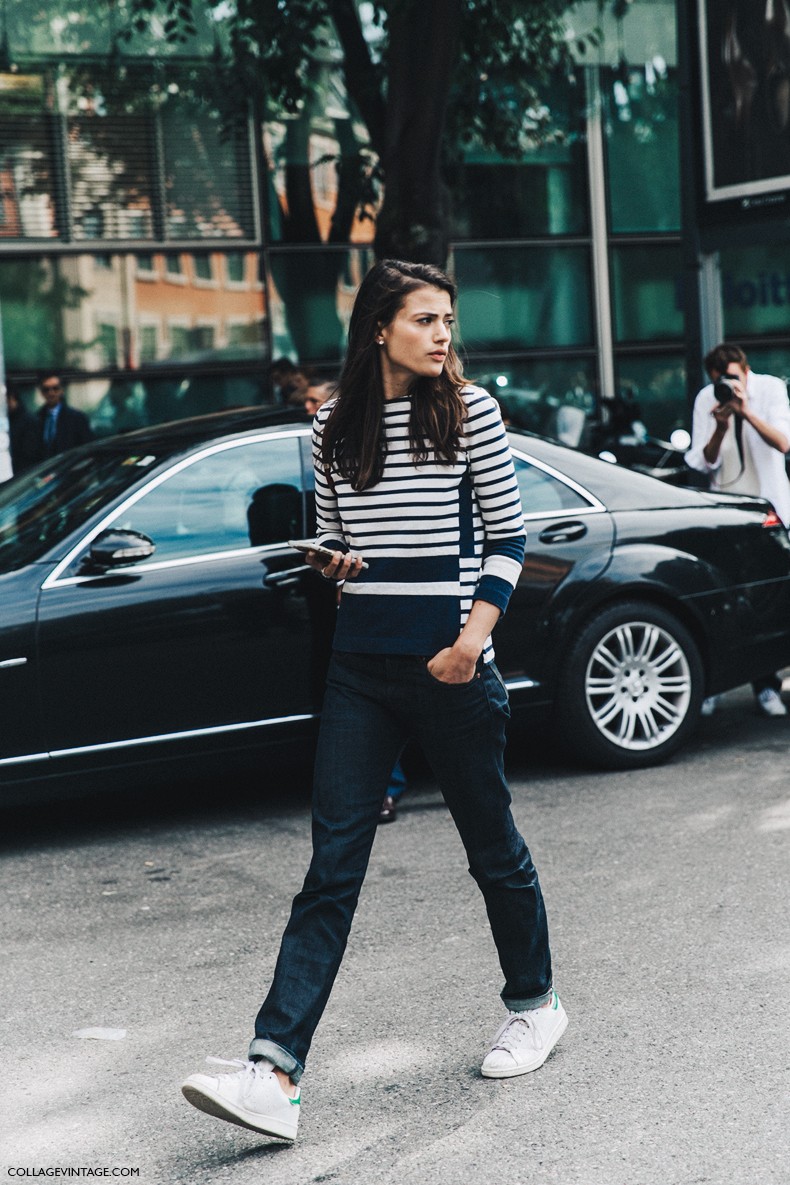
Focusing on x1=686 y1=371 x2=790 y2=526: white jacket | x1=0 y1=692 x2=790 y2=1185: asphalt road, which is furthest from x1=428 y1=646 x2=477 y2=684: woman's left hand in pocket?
x1=686 y1=371 x2=790 y2=526: white jacket

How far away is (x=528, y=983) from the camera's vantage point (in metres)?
3.79

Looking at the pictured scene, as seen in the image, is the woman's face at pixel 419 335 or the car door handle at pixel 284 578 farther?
the car door handle at pixel 284 578

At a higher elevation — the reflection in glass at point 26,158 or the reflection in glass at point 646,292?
the reflection in glass at point 26,158

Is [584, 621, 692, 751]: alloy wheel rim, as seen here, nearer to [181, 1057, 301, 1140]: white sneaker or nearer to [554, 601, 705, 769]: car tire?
[554, 601, 705, 769]: car tire

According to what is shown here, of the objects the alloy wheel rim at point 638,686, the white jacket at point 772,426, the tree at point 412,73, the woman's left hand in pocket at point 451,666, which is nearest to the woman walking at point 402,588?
the woman's left hand in pocket at point 451,666

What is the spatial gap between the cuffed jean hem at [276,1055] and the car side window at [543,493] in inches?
138

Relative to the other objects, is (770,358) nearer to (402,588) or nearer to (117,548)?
(117,548)

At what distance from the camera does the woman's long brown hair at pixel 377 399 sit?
11.5 feet

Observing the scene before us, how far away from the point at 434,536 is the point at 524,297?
12736 millimetres

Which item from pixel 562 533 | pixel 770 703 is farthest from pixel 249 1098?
pixel 770 703

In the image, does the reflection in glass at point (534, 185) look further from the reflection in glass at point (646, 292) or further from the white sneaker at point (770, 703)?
the white sneaker at point (770, 703)

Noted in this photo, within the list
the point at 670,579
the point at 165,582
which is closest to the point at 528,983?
the point at 165,582

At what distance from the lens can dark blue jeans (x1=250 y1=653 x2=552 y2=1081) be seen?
11.3 feet

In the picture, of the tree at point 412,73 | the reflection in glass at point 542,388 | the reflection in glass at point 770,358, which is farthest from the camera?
the reflection in glass at point 770,358
